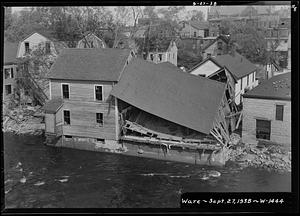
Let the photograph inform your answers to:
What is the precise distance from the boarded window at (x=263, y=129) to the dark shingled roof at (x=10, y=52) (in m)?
3.69

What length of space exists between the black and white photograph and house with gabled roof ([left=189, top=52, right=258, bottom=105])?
3 centimetres

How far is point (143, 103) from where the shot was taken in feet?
22.7

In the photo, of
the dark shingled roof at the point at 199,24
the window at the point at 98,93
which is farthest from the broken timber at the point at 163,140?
the dark shingled roof at the point at 199,24

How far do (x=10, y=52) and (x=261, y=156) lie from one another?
3.88m

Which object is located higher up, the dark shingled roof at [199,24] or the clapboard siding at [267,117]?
the dark shingled roof at [199,24]

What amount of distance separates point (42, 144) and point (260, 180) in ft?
12.2

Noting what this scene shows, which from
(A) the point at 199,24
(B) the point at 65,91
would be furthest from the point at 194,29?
(B) the point at 65,91

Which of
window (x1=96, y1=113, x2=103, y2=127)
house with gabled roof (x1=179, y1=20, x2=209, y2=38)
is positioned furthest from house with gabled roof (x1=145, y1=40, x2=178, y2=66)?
window (x1=96, y1=113, x2=103, y2=127)

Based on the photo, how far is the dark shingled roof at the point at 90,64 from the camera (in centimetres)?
655

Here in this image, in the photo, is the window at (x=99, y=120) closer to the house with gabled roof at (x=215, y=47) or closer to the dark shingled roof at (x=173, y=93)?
the dark shingled roof at (x=173, y=93)

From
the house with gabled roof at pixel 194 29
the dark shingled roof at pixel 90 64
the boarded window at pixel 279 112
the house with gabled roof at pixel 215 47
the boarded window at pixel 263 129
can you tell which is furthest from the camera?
the dark shingled roof at pixel 90 64

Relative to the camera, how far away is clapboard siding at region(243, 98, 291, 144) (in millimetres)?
5018

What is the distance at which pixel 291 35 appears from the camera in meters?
4.57

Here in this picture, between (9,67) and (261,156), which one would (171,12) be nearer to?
(9,67)
